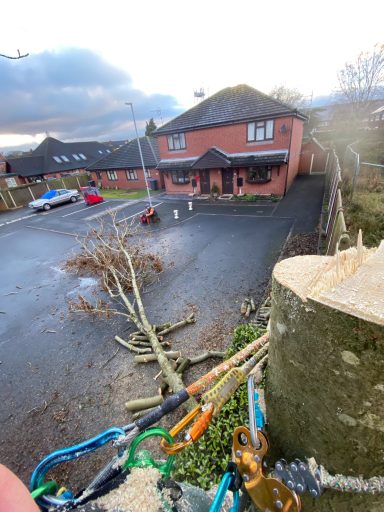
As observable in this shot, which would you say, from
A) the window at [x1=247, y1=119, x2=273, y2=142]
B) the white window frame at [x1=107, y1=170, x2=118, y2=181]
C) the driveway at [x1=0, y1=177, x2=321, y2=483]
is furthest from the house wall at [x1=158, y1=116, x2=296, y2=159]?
the white window frame at [x1=107, y1=170, x2=118, y2=181]

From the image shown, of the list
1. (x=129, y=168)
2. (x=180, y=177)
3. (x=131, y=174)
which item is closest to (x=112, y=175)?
(x=131, y=174)

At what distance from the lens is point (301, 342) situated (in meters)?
0.85

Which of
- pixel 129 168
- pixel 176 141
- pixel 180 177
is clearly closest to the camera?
pixel 176 141

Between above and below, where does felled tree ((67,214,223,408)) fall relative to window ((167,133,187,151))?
below

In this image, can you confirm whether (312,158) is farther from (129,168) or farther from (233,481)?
(233,481)

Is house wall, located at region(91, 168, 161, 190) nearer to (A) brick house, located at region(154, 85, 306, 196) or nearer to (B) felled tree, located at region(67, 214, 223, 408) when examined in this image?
(A) brick house, located at region(154, 85, 306, 196)

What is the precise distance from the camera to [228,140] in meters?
17.7

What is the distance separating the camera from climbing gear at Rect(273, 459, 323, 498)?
902mm

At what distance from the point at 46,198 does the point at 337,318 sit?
2588 cm

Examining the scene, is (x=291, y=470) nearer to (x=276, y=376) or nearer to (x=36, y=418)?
(x=276, y=376)

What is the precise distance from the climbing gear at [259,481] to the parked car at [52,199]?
2495 centimetres

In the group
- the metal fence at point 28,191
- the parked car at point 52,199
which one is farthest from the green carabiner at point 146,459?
the metal fence at point 28,191

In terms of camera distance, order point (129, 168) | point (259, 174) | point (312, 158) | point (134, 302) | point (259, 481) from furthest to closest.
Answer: point (129, 168), point (312, 158), point (259, 174), point (134, 302), point (259, 481)

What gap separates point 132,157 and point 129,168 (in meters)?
1.46
